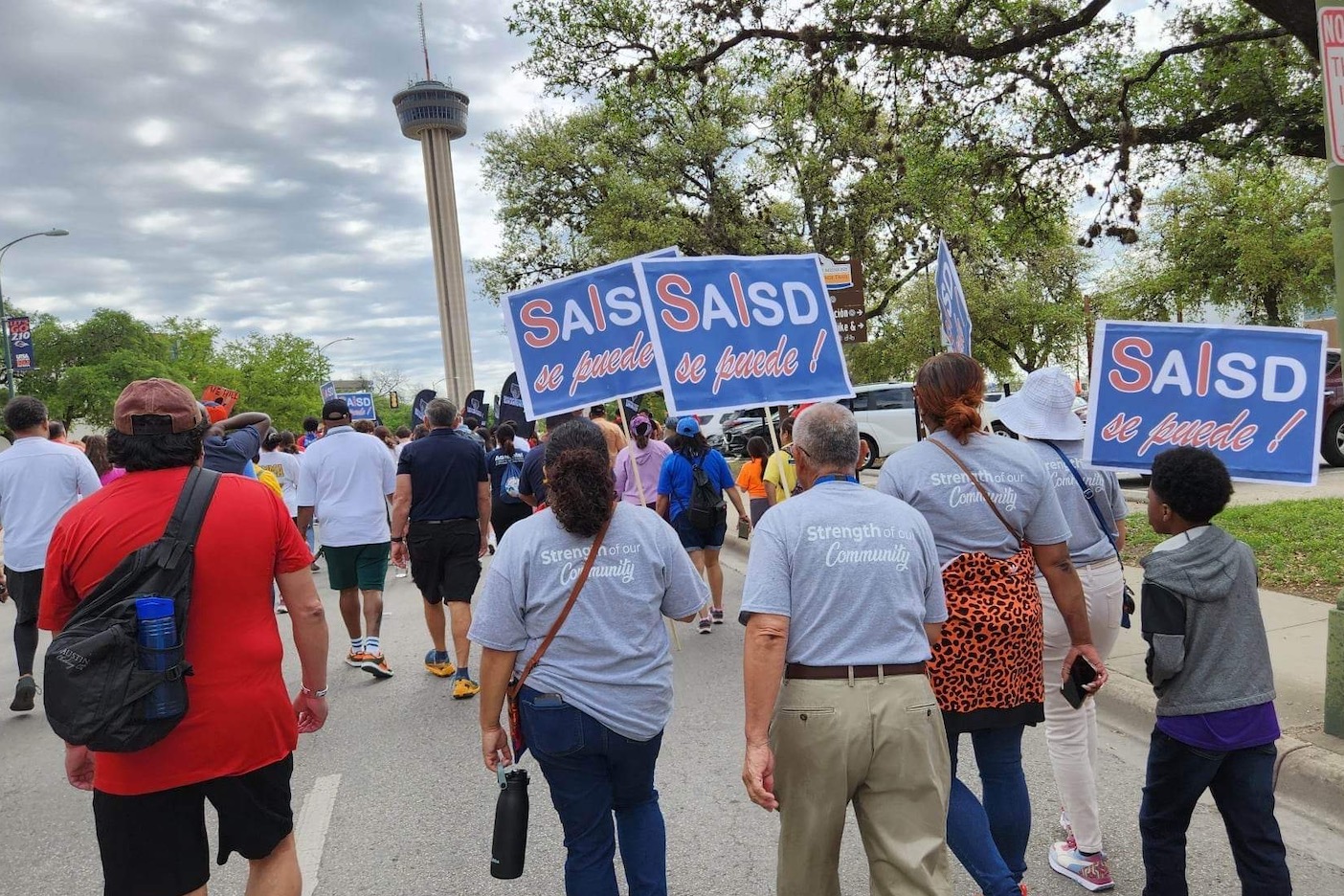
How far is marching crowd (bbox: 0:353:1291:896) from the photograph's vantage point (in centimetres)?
239

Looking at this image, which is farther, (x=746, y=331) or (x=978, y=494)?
(x=746, y=331)

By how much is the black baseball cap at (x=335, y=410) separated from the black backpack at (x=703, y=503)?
8.95 ft

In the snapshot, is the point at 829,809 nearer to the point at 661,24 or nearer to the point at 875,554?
the point at 875,554

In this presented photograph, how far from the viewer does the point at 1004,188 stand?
10.2 m

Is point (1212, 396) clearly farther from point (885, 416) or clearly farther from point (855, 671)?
point (885, 416)

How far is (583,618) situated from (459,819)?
76.1 inches

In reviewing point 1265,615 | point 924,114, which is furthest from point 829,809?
point 924,114

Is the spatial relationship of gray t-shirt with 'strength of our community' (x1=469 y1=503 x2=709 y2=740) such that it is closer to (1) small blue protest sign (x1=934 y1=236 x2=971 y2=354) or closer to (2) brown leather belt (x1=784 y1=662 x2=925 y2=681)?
(2) brown leather belt (x1=784 y1=662 x2=925 y2=681)

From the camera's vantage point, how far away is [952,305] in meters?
5.59

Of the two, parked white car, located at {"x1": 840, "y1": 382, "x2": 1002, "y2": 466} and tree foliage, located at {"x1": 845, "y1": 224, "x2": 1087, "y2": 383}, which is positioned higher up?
tree foliage, located at {"x1": 845, "y1": 224, "x2": 1087, "y2": 383}

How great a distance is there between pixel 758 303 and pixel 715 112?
64.7ft

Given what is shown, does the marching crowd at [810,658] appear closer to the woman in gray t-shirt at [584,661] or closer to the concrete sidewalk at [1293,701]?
the woman in gray t-shirt at [584,661]

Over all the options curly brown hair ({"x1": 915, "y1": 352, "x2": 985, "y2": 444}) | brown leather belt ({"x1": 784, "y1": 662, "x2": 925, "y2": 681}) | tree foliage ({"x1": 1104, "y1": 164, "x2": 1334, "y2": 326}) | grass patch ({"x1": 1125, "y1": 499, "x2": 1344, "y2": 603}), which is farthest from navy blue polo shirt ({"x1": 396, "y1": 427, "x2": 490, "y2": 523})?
tree foliage ({"x1": 1104, "y1": 164, "x2": 1334, "y2": 326})

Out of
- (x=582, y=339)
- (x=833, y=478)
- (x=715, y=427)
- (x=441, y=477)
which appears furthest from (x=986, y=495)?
(x=715, y=427)
